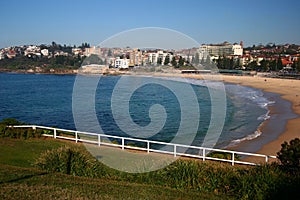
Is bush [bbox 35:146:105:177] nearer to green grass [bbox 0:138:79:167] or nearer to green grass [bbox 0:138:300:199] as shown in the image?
green grass [bbox 0:138:300:199]

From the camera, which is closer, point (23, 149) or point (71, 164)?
point (71, 164)

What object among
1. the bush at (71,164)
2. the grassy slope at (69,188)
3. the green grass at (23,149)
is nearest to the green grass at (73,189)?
the grassy slope at (69,188)

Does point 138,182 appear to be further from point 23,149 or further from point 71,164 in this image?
point 23,149

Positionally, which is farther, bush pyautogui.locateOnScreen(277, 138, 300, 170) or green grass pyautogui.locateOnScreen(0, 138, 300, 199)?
bush pyautogui.locateOnScreen(277, 138, 300, 170)

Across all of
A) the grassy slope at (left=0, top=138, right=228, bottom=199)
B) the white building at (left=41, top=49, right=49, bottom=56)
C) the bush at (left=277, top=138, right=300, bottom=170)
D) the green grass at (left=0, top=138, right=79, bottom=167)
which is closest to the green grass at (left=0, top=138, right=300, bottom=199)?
the grassy slope at (left=0, top=138, right=228, bottom=199)

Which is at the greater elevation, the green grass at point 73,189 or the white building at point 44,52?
the white building at point 44,52

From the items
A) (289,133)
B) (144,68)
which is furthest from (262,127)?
(144,68)

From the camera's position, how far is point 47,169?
9742mm

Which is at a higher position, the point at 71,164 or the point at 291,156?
the point at 291,156

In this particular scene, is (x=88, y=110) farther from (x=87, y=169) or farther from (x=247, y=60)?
(x=247, y=60)

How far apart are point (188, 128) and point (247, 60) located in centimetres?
12144

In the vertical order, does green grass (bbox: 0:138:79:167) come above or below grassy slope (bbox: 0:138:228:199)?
below

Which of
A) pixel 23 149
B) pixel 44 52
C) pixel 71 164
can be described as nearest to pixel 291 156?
pixel 71 164

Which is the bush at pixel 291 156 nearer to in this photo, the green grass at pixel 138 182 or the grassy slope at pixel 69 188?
the green grass at pixel 138 182
